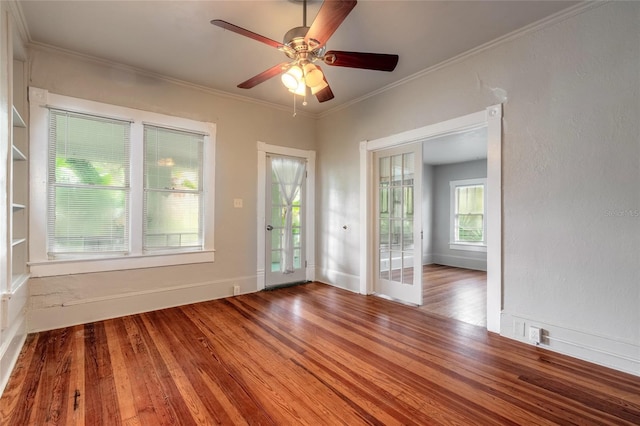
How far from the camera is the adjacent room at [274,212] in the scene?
6.48ft

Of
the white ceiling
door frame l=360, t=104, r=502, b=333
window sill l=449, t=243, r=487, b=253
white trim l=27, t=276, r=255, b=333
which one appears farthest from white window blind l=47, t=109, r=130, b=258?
window sill l=449, t=243, r=487, b=253

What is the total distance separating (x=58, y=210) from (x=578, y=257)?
191 inches

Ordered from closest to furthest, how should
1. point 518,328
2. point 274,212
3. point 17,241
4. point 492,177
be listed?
1. point 17,241
2. point 518,328
3. point 492,177
4. point 274,212

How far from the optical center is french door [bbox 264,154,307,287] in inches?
177

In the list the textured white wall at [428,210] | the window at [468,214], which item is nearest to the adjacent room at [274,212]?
the window at [468,214]

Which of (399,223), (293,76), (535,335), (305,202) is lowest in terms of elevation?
A: (535,335)

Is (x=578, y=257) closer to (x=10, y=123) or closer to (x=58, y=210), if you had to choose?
(x=10, y=123)

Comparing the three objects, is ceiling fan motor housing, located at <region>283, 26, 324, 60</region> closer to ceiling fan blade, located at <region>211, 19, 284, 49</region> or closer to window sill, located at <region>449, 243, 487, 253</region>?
ceiling fan blade, located at <region>211, 19, 284, 49</region>

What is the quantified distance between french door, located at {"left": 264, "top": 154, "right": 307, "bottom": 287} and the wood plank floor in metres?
1.51

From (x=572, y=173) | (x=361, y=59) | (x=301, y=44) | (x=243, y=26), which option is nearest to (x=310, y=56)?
(x=301, y=44)

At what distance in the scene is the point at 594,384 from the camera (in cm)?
200

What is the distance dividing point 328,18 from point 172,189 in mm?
2827

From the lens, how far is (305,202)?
16.1ft

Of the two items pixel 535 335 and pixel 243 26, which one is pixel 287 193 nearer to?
pixel 243 26
